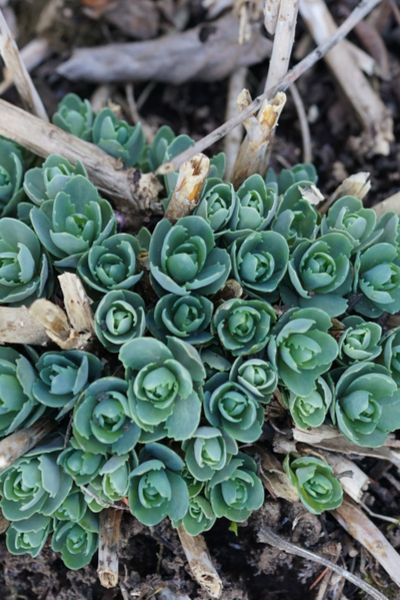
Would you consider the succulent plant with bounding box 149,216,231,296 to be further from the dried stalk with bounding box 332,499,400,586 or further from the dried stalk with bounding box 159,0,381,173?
the dried stalk with bounding box 332,499,400,586

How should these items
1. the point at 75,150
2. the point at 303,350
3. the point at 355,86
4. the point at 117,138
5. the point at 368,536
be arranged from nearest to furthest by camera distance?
the point at 303,350, the point at 368,536, the point at 75,150, the point at 117,138, the point at 355,86

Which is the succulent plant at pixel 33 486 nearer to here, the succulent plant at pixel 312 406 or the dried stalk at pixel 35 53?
the succulent plant at pixel 312 406

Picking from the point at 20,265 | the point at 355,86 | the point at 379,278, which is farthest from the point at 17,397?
the point at 355,86

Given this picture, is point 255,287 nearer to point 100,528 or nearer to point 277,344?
point 277,344

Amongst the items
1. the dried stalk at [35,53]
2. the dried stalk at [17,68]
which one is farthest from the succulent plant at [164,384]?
the dried stalk at [35,53]

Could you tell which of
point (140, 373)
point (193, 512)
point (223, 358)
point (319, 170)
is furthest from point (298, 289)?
point (319, 170)

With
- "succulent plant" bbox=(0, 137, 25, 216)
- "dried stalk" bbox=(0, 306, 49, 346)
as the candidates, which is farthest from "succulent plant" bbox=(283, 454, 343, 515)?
"succulent plant" bbox=(0, 137, 25, 216)

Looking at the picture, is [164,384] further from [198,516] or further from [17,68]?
[17,68]
